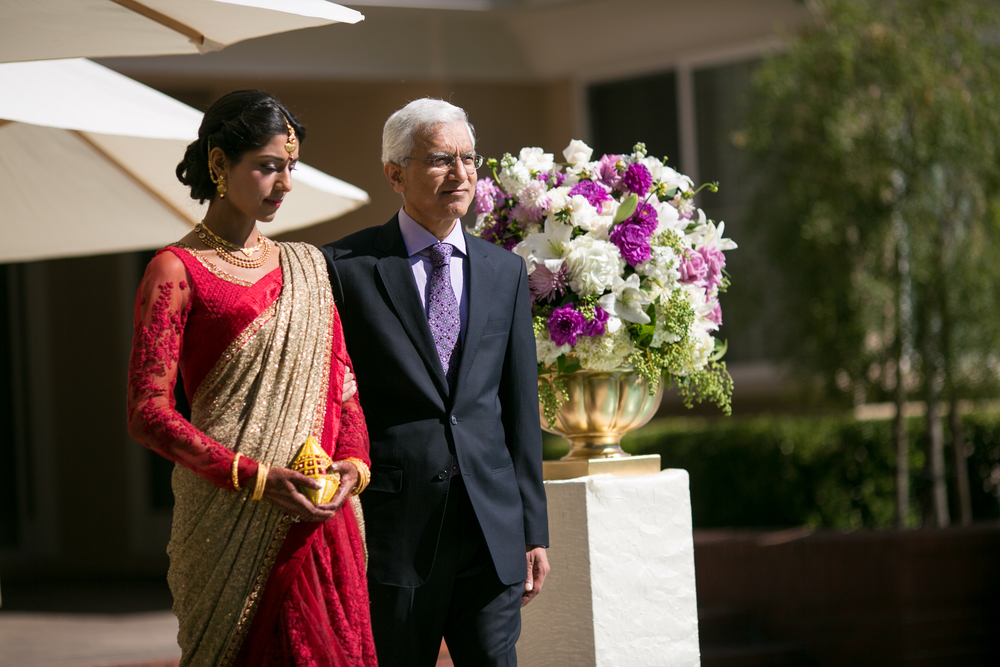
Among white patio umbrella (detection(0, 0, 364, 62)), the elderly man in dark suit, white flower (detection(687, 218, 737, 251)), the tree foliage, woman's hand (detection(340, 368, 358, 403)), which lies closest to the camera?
woman's hand (detection(340, 368, 358, 403))

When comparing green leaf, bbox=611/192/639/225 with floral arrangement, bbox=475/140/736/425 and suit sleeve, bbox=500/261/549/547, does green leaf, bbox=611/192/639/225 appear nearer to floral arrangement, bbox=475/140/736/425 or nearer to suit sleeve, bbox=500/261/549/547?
floral arrangement, bbox=475/140/736/425

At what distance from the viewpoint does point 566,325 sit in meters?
3.38

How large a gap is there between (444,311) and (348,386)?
44 cm

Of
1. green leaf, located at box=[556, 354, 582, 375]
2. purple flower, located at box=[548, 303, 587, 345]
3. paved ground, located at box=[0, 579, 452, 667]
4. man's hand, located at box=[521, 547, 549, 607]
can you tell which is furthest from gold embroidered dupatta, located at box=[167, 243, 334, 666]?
paved ground, located at box=[0, 579, 452, 667]

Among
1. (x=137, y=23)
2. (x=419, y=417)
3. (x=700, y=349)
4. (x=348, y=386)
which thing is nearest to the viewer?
(x=348, y=386)

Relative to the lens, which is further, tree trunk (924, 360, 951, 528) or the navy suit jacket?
tree trunk (924, 360, 951, 528)

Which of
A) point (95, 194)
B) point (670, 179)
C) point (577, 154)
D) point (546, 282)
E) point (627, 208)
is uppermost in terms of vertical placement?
point (95, 194)

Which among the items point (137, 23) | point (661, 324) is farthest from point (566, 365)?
point (137, 23)

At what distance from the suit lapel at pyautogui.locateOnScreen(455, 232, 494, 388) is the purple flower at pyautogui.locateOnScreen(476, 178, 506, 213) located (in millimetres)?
641

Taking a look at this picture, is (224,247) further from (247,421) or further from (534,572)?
(534,572)

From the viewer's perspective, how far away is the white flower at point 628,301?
342cm

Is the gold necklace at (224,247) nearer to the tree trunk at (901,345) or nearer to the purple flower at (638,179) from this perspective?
the purple flower at (638,179)

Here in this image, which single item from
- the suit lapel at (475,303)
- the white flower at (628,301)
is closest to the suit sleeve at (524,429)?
the suit lapel at (475,303)

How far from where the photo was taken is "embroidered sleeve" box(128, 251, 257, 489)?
2.22 meters
